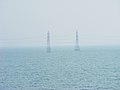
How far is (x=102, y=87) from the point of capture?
3778 centimetres

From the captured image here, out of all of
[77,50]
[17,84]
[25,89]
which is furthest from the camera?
[77,50]

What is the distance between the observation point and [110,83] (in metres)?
41.2

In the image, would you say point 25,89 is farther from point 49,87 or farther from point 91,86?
point 91,86

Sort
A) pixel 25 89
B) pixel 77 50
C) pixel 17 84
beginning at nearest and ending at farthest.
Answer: pixel 25 89 → pixel 17 84 → pixel 77 50

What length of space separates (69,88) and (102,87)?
12.7ft

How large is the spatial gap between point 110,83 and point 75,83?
14.4 ft

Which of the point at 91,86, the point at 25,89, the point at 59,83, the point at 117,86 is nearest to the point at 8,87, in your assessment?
the point at 25,89

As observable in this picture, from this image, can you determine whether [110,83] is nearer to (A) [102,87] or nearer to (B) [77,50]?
(A) [102,87]

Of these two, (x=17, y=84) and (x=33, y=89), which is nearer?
(x=33, y=89)

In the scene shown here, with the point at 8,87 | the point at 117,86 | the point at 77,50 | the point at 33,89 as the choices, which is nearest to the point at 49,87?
the point at 33,89

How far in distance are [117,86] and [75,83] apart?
18.1ft

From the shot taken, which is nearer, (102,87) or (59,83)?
(102,87)

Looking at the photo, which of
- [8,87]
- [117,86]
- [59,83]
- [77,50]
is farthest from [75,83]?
[77,50]

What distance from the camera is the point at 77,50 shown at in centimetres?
17575
